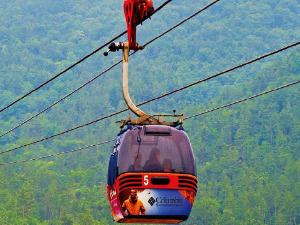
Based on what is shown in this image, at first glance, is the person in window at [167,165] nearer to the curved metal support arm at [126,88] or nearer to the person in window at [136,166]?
the person in window at [136,166]

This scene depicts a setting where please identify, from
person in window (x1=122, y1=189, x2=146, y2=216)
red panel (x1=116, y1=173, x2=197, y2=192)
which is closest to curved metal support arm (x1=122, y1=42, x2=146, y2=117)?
red panel (x1=116, y1=173, x2=197, y2=192)

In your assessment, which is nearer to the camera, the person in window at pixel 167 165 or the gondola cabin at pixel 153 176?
the gondola cabin at pixel 153 176

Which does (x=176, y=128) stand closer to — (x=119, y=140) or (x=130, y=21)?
(x=119, y=140)

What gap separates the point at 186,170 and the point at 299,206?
172m

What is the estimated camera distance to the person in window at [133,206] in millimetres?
Result: 19219

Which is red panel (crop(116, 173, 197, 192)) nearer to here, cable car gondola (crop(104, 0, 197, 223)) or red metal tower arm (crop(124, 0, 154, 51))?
cable car gondola (crop(104, 0, 197, 223))

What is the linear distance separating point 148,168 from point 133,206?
860mm

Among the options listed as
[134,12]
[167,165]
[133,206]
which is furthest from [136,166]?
[134,12]

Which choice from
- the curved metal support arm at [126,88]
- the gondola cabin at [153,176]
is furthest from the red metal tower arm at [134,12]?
the gondola cabin at [153,176]

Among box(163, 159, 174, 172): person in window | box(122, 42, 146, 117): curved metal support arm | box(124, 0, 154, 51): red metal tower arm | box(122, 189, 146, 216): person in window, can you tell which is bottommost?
box(122, 189, 146, 216): person in window

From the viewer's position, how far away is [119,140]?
67.7 feet

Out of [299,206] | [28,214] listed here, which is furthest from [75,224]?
[299,206]

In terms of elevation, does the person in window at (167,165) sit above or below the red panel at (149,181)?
above

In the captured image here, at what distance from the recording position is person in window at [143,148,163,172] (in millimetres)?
19453
